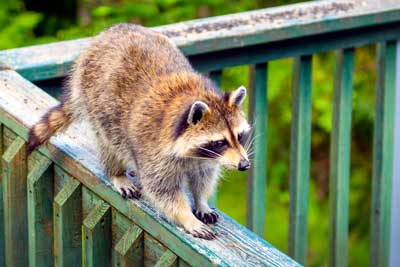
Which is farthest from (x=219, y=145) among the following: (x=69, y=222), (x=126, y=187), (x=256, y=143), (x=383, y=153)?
(x=383, y=153)

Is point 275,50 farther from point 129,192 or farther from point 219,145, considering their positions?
point 129,192

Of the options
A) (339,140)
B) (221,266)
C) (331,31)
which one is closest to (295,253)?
(339,140)

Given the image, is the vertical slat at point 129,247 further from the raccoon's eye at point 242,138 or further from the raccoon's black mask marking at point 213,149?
the raccoon's eye at point 242,138

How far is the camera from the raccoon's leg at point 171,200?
2850mm

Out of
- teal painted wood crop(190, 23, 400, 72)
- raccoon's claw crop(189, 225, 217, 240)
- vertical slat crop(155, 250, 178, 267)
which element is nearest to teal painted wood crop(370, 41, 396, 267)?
teal painted wood crop(190, 23, 400, 72)

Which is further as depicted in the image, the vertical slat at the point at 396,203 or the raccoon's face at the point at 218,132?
the vertical slat at the point at 396,203

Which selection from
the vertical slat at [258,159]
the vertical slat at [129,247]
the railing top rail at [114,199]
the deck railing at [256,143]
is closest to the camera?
the railing top rail at [114,199]

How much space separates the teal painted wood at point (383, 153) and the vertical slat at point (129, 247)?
158 centimetres

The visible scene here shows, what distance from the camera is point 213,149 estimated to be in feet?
10.3

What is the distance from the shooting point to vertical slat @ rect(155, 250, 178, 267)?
2.54 meters

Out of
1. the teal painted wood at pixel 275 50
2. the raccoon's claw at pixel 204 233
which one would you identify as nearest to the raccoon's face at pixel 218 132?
the raccoon's claw at pixel 204 233

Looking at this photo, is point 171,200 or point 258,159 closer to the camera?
point 171,200

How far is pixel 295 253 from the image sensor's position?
3885mm

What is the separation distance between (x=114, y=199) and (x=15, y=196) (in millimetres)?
540
